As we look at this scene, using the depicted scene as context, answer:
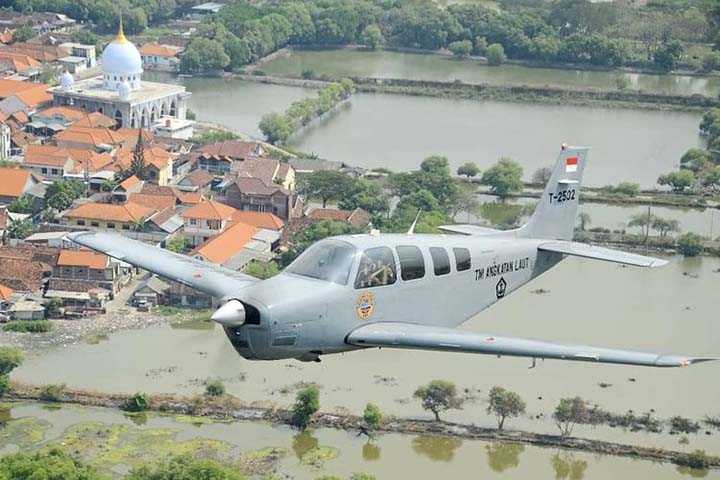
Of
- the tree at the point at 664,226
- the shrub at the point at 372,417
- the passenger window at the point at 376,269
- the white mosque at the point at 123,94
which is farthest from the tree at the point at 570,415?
the white mosque at the point at 123,94

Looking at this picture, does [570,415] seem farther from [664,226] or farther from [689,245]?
[664,226]

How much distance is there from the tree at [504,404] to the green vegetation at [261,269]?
5101mm

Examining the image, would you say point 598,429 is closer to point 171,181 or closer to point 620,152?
point 171,181

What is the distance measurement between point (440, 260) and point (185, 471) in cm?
511

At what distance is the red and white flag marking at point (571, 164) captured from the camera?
14156 mm

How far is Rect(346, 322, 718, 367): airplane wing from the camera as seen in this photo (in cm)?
1098

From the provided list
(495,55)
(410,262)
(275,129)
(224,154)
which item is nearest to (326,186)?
(224,154)

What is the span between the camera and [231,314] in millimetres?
11008

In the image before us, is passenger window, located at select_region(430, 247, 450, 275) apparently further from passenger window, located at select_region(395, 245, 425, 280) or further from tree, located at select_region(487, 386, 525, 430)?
tree, located at select_region(487, 386, 525, 430)

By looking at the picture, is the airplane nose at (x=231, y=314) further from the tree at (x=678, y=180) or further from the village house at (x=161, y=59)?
the village house at (x=161, y=59)

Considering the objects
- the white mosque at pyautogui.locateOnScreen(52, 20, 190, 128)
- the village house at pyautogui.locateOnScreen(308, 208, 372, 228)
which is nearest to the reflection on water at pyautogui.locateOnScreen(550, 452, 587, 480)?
the village house at pyautogui.locateOnScreen(308, 208, 372, 228)

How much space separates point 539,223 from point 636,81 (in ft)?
94.8

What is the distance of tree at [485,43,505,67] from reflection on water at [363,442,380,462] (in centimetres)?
2609

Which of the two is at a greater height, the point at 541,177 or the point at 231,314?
the point at 231,314
